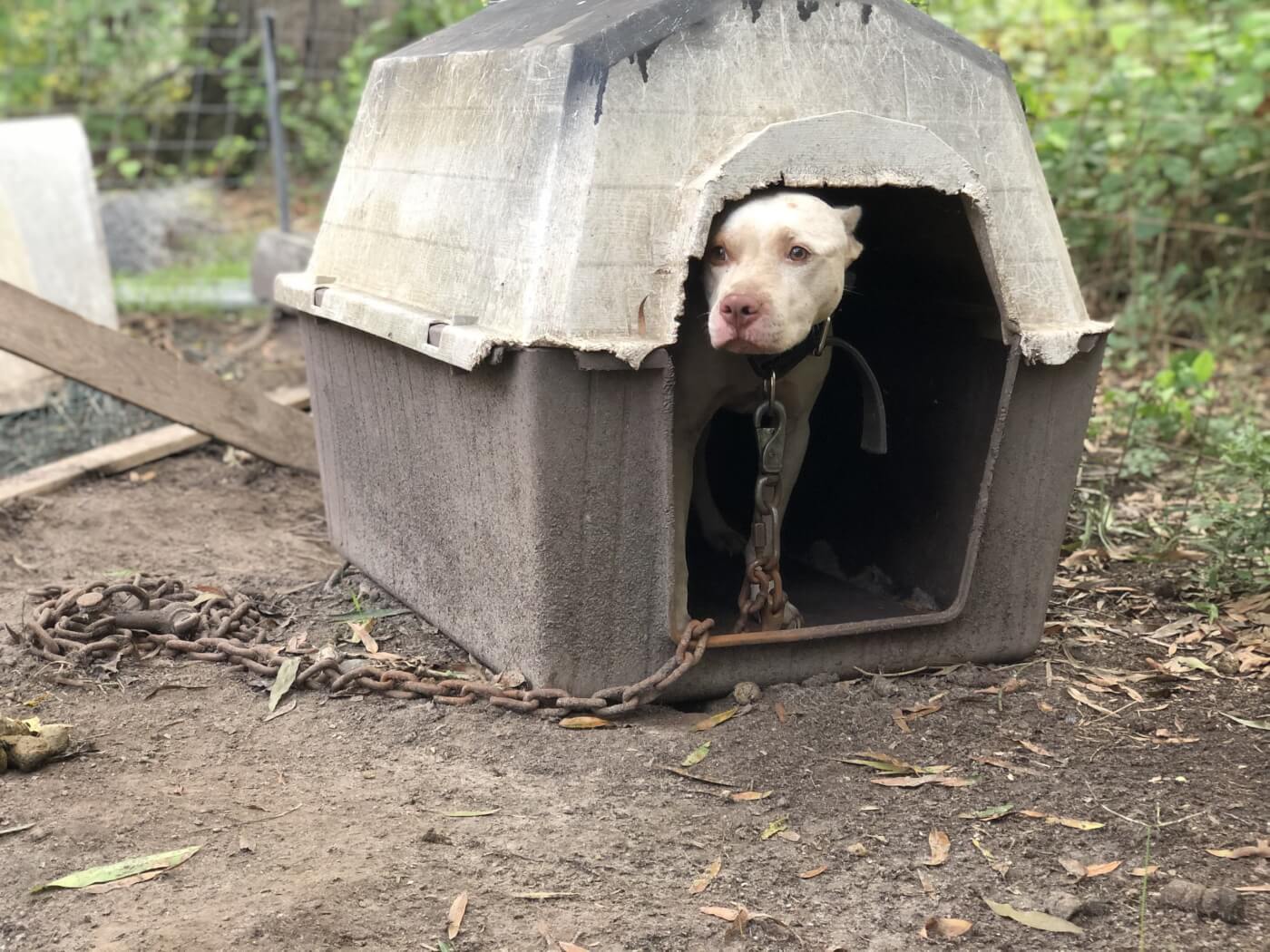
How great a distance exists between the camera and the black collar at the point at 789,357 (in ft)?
10.7

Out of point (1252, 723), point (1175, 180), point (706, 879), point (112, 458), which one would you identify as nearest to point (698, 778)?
point (706, 879)

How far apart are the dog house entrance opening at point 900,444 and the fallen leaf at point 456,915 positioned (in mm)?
1340

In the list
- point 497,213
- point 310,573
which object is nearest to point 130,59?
point 310,573

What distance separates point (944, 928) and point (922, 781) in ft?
1.84

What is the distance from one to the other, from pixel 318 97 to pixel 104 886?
845 cm

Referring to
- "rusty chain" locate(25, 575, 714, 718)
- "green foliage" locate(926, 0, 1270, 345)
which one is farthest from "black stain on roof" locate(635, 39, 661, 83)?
"green foliage" locate(926, 0, 1270, 345)

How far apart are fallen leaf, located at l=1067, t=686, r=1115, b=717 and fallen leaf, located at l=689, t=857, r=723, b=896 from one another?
113 cm

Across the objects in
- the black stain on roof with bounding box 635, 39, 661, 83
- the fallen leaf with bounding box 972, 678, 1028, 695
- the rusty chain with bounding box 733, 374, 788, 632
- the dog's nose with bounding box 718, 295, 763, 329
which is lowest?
the fallen leaf with bounding box 972, 678, 1028, 695

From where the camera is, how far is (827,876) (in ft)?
8.09

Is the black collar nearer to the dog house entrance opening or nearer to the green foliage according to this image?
the dog house entrance opening

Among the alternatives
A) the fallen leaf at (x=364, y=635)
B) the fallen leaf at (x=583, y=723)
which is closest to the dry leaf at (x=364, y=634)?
the fallen leaf at (x=364, y=635)

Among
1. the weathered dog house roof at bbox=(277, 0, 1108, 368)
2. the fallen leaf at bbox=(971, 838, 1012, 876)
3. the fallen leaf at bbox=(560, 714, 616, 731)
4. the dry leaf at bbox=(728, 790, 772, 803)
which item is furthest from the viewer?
the fallen leaf at bbox=(560, 714, 616, 731)

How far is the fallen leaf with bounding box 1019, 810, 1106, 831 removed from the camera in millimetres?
2621

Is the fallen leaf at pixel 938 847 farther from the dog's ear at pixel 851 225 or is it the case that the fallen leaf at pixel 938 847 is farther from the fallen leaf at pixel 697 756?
the dog's ear at pixel 851 225
